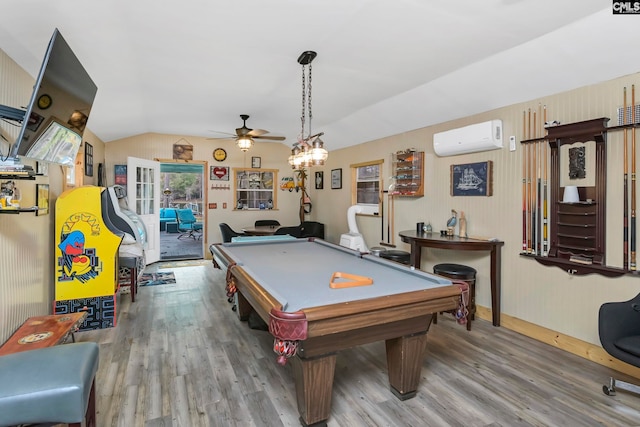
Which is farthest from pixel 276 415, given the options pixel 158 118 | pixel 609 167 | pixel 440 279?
pixel 158 118

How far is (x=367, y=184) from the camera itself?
20.0ft

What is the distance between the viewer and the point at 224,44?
2746mm

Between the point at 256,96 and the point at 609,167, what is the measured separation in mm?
3639

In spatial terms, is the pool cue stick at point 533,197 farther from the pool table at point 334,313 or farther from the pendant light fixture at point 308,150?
the pendant light fixture at point 308,150

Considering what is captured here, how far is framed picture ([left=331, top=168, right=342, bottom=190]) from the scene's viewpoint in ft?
22.2

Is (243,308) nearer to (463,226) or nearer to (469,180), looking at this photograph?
(463,226)

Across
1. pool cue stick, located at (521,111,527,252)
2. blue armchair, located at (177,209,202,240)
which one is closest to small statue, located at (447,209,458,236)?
pool cue stick, located at (521,111,527,252)

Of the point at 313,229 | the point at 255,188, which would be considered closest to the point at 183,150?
the point at 255,188

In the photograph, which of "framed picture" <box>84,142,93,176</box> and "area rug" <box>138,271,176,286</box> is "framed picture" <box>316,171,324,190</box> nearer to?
"area rug" <box>138,271,176,286</box>

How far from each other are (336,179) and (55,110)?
5.23 meters

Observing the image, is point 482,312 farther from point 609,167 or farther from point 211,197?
point 211,197

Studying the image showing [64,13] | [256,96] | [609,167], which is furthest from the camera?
[256,96]

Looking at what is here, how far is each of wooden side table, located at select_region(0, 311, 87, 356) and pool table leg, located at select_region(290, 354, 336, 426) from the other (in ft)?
5.70

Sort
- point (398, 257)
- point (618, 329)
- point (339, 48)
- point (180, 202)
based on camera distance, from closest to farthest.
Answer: point (618, 329) → point (339, 48) → point (398, 257) → point (180, 202)
